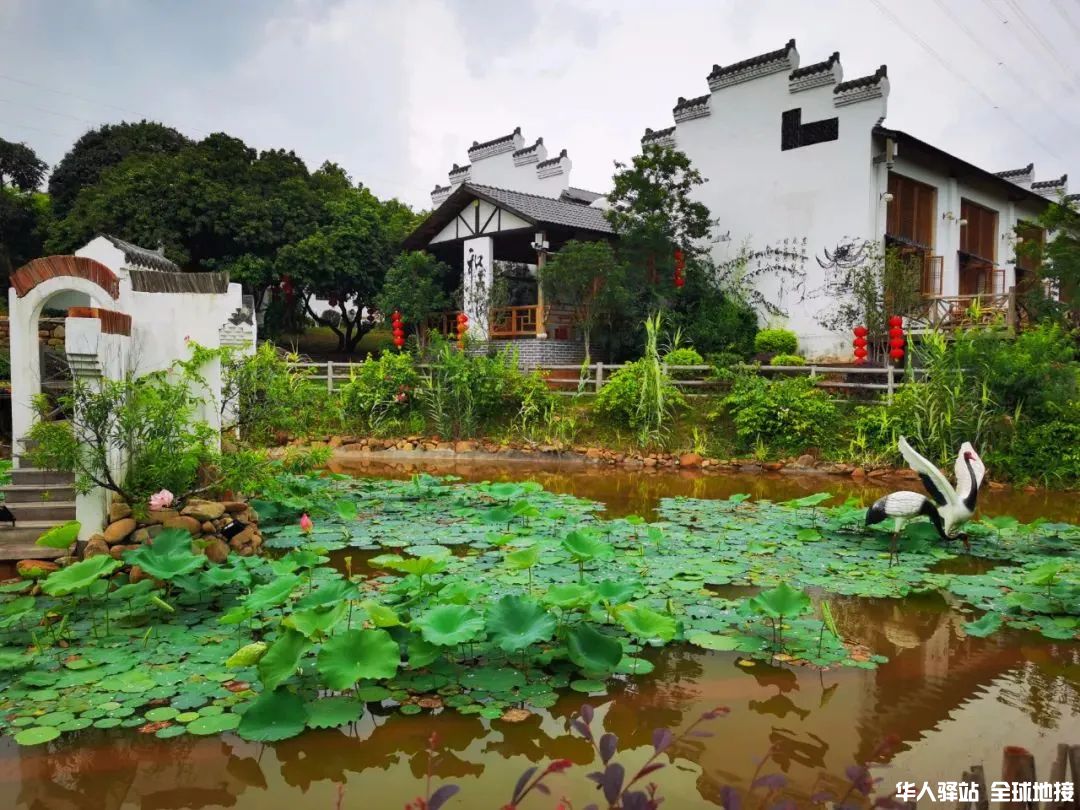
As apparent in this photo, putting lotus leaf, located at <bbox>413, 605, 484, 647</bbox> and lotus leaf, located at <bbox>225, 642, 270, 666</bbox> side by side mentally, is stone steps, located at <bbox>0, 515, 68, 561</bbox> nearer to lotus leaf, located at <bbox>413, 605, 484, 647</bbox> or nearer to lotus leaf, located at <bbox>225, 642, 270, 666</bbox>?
lotus leaf, located at <bbox>225, 642, 270, 666</bbox>

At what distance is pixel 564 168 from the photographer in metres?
21.9

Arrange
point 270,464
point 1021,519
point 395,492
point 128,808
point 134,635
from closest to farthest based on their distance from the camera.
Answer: point 128,808 → point 134,635 → point 270,464 → point 1021,519 → point 395,492

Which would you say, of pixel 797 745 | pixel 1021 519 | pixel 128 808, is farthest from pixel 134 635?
pixel 1021 519

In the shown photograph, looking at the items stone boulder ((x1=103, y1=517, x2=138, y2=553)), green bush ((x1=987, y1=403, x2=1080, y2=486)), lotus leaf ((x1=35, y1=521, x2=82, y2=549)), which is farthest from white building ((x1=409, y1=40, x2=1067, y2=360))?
lotus leaf ((x1=35, y1=521, x2=82, y2=549))

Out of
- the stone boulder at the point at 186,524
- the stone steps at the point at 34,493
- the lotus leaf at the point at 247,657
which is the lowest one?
the lotus leaf at the point at 247,657

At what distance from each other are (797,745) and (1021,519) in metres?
5.68

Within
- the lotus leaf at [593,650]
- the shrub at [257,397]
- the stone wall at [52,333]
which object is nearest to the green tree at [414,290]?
the stone wall at [52,333]

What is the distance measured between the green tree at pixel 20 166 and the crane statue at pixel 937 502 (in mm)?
27231

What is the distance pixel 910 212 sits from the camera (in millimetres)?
15852

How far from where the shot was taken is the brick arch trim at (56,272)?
5.41m

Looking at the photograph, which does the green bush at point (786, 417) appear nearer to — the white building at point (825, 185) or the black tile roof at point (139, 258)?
the white building at point (825, 185)

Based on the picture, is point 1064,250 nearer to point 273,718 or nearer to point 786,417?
point 786,417

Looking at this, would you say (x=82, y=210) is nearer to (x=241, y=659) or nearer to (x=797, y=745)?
(x=241, y=659)

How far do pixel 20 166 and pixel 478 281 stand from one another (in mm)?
17250
